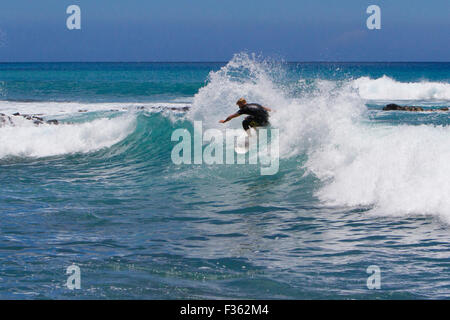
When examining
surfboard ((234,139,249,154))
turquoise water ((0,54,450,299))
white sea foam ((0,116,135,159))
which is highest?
white sea foam ((0,116,135,159))

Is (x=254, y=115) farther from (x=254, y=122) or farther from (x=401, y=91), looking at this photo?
(x=401, y=91)

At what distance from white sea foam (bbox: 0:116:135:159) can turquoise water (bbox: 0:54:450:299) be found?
58 mm

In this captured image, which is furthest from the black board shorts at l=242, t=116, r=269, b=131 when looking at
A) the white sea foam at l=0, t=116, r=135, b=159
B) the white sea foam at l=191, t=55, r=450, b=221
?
the white sea foam at l=0, t=116, r=135, b=159

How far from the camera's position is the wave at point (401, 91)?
44750 mm

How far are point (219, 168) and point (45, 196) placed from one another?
411cm

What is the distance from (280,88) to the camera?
19.7 m

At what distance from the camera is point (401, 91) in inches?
1845

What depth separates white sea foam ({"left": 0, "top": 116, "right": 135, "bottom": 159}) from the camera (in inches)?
710

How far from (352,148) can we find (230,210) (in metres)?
3.47

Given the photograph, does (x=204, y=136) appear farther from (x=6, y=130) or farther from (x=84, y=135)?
(x=6, y=130)

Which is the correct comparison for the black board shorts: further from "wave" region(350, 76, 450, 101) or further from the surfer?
"wave" region(350, 76, 450, 101)

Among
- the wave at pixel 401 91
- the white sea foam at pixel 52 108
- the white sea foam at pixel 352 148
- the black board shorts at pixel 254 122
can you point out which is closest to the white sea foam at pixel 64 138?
the white sea foam at pixel 352 148

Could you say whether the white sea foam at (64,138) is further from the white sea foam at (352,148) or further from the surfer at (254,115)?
the surfer at (254,115)
